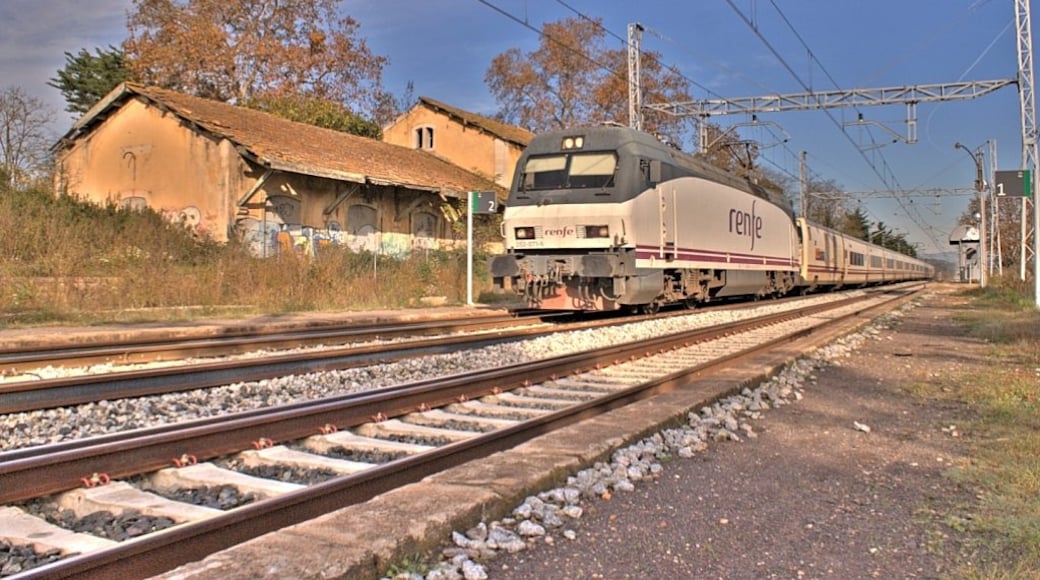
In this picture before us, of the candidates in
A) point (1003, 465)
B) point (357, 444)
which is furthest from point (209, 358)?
point (1003, 465)

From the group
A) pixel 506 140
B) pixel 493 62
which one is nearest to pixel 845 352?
pixel 506 140

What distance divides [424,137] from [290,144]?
1625 centimetres

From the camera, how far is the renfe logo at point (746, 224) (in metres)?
19.2

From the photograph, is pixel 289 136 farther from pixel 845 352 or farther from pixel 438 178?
pixel 845 352

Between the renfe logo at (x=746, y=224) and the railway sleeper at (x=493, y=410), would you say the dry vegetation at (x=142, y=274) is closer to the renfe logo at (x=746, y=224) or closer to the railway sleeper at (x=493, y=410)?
the renfe logo at (x=746, y=224)

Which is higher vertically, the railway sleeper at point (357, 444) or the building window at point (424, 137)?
the building window at point (424, 137)

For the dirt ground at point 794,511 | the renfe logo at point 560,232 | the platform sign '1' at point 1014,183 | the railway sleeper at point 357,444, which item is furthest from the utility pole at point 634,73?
the railway sleeper at point 357,444

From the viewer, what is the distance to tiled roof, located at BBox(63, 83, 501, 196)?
22.6 meters

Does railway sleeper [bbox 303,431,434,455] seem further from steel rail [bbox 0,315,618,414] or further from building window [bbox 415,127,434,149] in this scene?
building window [bbox 415,127,434,149]

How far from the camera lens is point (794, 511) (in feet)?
13.9

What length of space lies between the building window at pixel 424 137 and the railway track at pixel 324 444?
108ft

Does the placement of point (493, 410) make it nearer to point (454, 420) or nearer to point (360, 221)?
point (454, 420)

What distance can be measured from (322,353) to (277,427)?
A: 422 cm

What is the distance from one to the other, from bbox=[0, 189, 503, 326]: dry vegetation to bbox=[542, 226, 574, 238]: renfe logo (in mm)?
6129
